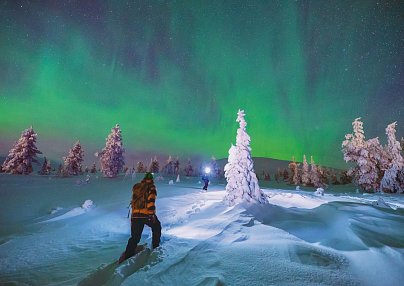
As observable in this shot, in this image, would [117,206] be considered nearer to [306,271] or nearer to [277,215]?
[277,215]

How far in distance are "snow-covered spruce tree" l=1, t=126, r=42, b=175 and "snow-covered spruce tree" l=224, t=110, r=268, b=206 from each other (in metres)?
42.8

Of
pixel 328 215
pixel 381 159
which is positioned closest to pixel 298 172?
pixel 381 159

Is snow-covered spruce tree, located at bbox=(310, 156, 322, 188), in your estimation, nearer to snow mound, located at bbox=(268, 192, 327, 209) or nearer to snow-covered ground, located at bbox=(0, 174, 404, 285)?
snow mound, located at bbox=(268, 192, 327, 209)

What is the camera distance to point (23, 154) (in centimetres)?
4234

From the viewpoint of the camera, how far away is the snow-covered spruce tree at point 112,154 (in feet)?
145

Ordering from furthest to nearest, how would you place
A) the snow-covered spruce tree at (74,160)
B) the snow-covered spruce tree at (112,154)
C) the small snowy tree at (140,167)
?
1. the small snowy tree at (140,167)
2. the snow-covered spruce tree at (74,160)
3. the snow-covered spruce tree at (112,154)

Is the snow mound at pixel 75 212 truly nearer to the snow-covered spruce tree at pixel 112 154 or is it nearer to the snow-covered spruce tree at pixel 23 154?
the snow-covered spruce tree at pixel 112 154

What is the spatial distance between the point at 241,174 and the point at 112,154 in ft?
122

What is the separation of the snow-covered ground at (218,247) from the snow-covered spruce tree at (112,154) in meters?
32.7

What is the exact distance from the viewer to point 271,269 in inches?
193

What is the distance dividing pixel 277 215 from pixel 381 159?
32.5m

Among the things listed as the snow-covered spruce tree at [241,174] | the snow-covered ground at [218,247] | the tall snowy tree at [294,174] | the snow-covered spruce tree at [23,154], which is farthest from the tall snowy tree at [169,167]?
the snow-covered ground at [218,247]

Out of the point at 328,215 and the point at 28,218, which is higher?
the point at 328,215

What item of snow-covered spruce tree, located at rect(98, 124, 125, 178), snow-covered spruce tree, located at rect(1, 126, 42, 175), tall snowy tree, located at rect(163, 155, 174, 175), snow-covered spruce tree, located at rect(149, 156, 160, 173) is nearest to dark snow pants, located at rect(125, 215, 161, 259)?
snow-covered spruce tree, located at rect(98, 124, 125, 178)
